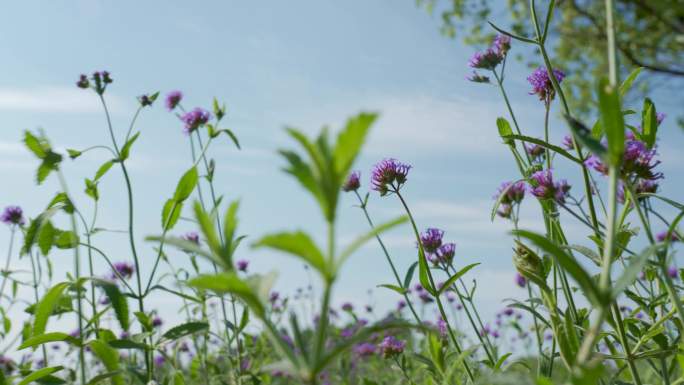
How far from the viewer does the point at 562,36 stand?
11516 mm

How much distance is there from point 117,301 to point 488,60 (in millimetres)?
1714

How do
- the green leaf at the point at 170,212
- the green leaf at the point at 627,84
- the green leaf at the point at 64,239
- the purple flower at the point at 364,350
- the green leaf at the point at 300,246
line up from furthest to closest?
the purple flower at the point at 364,350, the green leaf at the point at 64,239, the green leaf at the point at 170,212, the green leaf at the point at 627,84, the green leaf at the point at 300,246

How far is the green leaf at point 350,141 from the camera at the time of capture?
0.63 metres

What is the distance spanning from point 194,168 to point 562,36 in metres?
11.2

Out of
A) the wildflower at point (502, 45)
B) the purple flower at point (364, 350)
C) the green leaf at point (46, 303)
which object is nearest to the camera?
the green leaf at point (46, 303)

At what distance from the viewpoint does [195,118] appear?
338 cm

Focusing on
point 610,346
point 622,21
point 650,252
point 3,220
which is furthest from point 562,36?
point 650,252

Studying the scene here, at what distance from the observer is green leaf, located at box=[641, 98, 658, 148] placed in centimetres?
154

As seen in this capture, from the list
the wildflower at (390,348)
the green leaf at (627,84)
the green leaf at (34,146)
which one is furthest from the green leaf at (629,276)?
the wildflower at (390,348)

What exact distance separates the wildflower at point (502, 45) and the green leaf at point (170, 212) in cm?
142

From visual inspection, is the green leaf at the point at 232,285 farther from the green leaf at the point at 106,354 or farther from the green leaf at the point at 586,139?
the green leaf at the point at 106,354

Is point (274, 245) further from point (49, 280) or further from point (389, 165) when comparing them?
point (49, 280)

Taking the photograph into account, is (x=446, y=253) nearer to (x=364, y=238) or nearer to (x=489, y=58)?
(x=489, y=58)

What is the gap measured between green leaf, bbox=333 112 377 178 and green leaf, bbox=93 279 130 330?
883 mm
